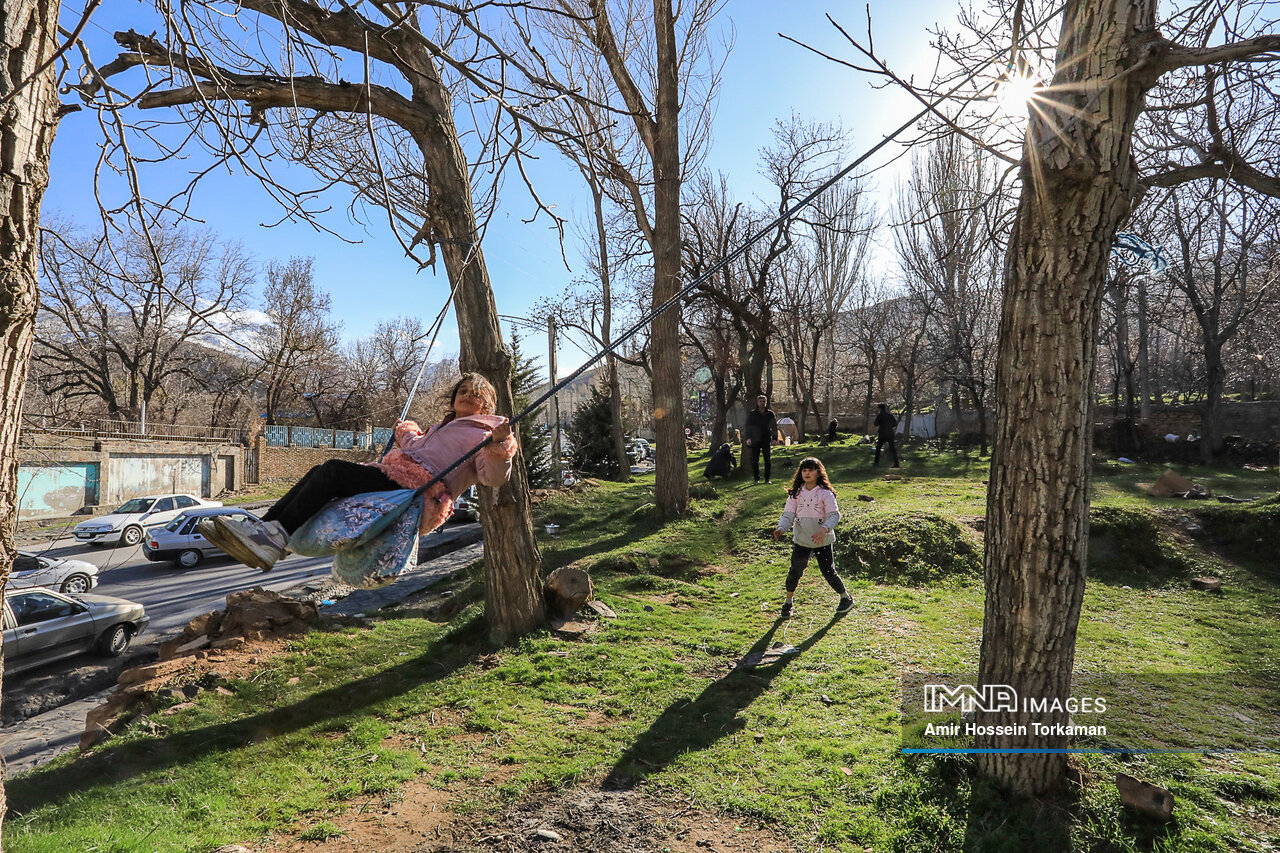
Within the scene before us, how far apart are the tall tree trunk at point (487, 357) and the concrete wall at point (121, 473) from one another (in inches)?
746

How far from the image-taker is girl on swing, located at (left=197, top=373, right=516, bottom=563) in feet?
10.4

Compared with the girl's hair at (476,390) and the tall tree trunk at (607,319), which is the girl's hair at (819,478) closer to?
the girl's hair at (476,390)

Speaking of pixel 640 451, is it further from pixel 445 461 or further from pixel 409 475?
pixel 409 475

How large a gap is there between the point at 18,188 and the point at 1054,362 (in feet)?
14.0

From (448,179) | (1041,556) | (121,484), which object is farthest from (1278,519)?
(121,484)

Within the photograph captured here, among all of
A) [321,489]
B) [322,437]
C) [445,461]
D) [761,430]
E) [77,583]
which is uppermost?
[761,430]

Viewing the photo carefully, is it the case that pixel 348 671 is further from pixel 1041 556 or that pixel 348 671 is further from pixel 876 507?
pixel 876 507

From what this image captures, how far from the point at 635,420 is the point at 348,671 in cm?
4229

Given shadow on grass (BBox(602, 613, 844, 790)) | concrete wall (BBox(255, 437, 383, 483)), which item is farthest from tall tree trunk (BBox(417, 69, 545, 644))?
concrete wall (BBox(255, 437, 383, 483))

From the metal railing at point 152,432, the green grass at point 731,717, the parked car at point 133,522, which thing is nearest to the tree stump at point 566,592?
the green grass at point 731,717

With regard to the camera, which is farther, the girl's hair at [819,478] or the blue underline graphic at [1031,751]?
the girl's hair at [819,478]

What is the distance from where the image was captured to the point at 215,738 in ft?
16.3

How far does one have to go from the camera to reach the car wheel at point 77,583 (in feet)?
42.3

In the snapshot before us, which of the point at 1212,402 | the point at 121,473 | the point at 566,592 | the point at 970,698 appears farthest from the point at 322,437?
the point at 1212,402
